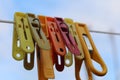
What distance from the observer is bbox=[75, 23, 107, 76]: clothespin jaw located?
63 centimetres

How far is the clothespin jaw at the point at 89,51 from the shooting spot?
24.7 inches

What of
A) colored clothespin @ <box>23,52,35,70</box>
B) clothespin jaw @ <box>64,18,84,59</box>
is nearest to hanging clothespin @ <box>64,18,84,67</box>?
clothespin jaw @ <box>64,18,84,59</box>

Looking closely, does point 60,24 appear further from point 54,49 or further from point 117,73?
point 117,73

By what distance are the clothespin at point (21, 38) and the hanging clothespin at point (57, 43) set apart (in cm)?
6

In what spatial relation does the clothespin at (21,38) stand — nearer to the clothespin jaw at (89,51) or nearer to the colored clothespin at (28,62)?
the colored clothespin at (28,62)

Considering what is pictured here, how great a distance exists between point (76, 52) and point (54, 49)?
5 centimetres

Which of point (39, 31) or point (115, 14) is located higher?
point (115, 14)

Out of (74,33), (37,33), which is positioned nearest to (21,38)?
(37,33)

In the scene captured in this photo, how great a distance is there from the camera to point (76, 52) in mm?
642

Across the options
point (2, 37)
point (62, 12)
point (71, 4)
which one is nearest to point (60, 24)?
point (2, 37)

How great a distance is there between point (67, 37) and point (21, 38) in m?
0.13

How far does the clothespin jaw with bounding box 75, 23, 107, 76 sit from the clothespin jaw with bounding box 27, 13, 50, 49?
11cm

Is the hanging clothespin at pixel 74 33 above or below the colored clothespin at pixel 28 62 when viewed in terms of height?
above

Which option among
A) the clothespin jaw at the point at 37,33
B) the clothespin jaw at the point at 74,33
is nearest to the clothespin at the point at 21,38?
the clothespin jaw at the point at 37,33
